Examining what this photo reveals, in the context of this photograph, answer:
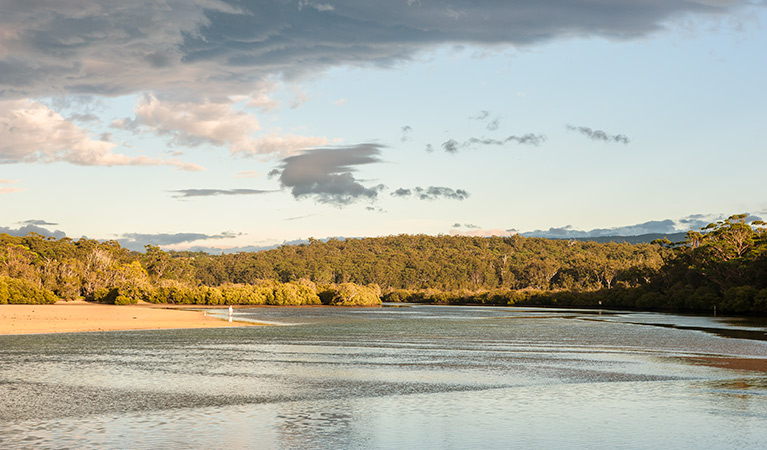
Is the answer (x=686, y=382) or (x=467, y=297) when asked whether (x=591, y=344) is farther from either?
(x=467, y=297)

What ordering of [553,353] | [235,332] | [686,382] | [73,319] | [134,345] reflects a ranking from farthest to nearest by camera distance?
[73,319]
[235,332]
[134,345]
[553,353]
[686,382]

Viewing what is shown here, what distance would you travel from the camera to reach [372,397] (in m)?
20.9

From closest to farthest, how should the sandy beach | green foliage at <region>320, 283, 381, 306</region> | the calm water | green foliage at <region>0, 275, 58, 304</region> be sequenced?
the calm water < the sandy beach < green foliage at <region>0, 275, 58, 304</region> < green foliage at <region>320, 283, 381, 306</region>

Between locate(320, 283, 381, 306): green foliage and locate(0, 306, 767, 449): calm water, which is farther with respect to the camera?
locate(320, 283, 381, 306): green foliage

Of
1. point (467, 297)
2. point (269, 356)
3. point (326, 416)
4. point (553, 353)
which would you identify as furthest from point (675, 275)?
point (326, 416)

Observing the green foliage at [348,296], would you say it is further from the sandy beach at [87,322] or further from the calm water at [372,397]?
the calm water at [372,397]

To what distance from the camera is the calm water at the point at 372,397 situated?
1527 centimetres

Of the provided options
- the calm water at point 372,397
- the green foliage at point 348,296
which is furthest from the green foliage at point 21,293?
the calm water at point 372,397

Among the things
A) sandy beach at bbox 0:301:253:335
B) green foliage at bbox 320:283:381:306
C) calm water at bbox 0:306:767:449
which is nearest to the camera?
calm water at bbox 0:306:767:449

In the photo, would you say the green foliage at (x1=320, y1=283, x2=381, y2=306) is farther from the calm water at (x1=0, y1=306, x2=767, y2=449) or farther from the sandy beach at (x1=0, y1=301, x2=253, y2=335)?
the calm water at (x1=0, y1=306, x2=767, y2=449)

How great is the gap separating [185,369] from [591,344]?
24.6m

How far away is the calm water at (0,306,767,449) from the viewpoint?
15.3 meters

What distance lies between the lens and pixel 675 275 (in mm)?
122312

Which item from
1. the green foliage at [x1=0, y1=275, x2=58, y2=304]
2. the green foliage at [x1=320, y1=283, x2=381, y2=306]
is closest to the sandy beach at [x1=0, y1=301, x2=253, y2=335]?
the green foliage at [x1=0, y1=275, x2=58, y2=304]
